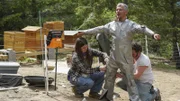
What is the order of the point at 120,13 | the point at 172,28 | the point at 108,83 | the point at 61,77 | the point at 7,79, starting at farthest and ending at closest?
the point at 172,28, the point at 61,77, the point at 7,79, the point at 108,83, the point at 120,13

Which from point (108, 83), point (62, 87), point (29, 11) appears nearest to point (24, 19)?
point (29, 11)

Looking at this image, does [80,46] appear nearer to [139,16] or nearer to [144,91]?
[144,91]

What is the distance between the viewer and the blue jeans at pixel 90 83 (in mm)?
5191

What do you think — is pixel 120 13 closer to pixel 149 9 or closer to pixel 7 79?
pixel 7 79

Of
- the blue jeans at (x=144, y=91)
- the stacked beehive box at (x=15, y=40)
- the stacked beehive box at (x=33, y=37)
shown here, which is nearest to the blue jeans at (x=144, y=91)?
the blue jeans at (x=144, y=91)

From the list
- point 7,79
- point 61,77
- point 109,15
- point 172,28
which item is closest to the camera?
point 7,79

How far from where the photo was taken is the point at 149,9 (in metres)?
11.5

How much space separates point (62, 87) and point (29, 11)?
945 cm

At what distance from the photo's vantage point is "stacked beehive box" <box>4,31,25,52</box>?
1028 cm

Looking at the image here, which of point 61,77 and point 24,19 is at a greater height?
point 24,19

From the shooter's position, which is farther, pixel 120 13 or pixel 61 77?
pixel 61 77

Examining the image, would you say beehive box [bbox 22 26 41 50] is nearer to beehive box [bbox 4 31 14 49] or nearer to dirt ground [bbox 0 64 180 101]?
beehive box [bbox 4 31 14 49]

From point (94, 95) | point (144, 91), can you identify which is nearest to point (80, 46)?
point (94, 95)

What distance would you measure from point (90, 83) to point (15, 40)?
18.6ft
